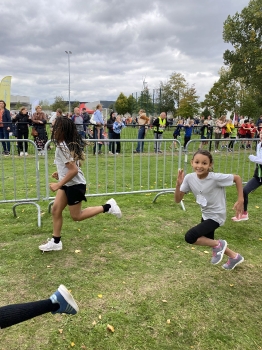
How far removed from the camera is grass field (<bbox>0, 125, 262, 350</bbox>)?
250 centimetres

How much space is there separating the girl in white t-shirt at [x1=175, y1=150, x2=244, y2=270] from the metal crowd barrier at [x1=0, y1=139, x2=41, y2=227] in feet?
8.38

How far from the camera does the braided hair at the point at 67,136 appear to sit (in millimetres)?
3660

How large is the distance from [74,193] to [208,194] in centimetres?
163

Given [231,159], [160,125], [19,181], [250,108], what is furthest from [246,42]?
[19,181]

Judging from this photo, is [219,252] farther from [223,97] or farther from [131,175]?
[223,97]

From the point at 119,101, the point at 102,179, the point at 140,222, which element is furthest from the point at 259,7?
the point at 119,101

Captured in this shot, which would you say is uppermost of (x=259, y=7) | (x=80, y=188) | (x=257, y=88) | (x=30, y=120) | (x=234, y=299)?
(x=259, y=7)

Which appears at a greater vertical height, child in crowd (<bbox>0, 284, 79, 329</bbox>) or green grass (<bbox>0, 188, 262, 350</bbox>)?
child in crowd (<bbox>0, 284, 79, 329</bbox>)

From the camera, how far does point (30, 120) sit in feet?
40.1

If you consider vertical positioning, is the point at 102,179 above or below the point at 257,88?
below

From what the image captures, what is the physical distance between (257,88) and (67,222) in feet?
93.6

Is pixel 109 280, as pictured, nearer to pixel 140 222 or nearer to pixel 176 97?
pixel 140 222

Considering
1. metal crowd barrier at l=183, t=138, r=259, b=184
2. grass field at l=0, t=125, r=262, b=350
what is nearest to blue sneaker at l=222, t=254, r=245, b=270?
grass field at l=0, t=125, r=262, b=350

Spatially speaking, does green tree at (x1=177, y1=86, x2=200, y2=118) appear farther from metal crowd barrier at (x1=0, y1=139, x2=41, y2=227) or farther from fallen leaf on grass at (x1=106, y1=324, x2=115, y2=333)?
fallen leaf on grass at (x1=106, y1=324, x2=115, y2=333)
